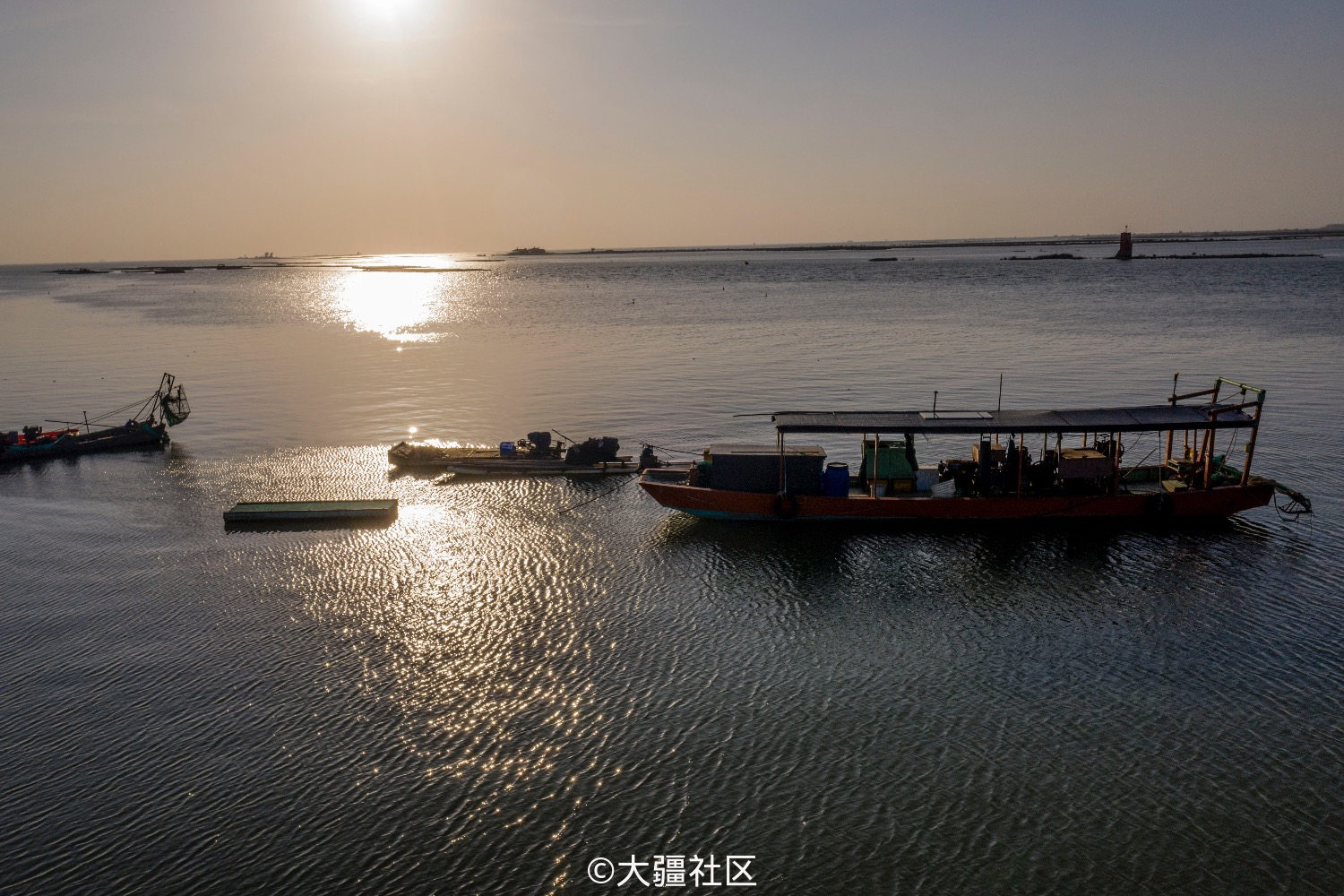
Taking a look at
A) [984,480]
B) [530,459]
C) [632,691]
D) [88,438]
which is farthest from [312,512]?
[984,480]

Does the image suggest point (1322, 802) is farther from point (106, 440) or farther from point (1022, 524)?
point (106, 440)

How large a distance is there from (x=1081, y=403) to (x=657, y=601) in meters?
34.9

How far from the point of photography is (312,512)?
30375 mm

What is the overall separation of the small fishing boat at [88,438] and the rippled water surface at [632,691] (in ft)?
5.30

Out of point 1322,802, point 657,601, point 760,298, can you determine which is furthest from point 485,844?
point 760,298

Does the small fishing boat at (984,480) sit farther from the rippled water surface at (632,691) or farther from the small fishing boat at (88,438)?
the small fishing boat at (88,438)

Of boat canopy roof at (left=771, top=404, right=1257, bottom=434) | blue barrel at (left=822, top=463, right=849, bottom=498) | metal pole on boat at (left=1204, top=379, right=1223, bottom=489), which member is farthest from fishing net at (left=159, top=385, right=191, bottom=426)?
metal pole on boat at (left=1204, top=379, right=1223, bottom=489)

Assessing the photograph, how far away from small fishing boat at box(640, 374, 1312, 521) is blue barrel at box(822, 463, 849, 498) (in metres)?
0.03

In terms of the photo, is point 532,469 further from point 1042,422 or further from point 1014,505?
point 1042,422

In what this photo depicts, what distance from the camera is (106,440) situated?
41.8m

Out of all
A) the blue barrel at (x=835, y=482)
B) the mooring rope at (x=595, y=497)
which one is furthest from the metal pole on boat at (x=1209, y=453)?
the mooring rope at (x=595, y=497)

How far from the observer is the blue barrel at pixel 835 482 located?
96.0 feet

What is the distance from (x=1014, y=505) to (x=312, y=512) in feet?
80.6

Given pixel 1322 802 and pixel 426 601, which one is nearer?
pixel 1322 802
